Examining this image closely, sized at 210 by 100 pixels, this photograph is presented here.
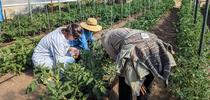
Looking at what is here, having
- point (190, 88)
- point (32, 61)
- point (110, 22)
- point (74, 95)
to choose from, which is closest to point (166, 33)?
point (110, 22)

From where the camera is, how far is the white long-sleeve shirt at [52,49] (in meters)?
5.38

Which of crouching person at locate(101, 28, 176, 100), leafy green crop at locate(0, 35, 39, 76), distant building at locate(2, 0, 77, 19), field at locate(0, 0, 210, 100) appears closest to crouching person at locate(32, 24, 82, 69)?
field at locate(0, 0, 210, 100)

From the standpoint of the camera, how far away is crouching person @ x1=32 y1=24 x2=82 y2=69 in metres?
5.31

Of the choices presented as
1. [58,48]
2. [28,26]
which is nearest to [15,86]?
[58,48]

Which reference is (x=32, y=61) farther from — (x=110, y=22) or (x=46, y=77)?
(x=110, y=22)

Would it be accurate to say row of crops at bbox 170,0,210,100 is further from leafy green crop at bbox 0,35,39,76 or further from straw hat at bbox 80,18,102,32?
leafy green crop at bbox 0,35,39,76

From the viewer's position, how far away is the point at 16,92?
5527 millimetres

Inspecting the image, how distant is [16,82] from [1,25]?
12.9 ft

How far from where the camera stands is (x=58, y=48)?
540 cm

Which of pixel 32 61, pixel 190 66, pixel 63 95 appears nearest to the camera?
pixel 63 95

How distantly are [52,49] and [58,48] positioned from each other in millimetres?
176

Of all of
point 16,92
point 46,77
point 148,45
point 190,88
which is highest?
point 148,45

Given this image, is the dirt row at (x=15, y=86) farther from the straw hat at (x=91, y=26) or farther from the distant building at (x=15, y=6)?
the distant building at (x=15, y=6)

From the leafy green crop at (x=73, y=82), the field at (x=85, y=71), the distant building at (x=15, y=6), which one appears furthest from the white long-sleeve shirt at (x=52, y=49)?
the distant building at (x=15, y=6)
